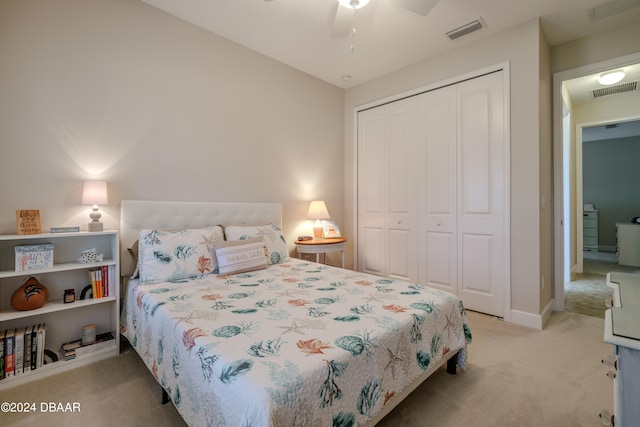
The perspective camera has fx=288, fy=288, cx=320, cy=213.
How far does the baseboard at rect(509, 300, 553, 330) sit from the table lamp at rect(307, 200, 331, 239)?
86.7 inches

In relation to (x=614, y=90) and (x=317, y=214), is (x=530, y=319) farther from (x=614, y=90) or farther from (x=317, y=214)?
(x=614, y=90)

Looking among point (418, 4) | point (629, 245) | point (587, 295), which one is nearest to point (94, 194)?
point (418, 4)

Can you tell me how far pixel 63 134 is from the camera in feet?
7.02

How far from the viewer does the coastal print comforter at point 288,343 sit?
100 centimetres

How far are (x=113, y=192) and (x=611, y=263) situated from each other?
7.93 metres

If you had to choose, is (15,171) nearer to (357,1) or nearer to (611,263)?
(357,1)

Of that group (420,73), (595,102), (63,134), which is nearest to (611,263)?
(595,102)

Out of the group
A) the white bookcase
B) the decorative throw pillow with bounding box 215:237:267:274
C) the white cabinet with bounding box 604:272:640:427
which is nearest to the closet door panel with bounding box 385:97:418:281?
the decorative throw pillow with bounding box 215:237:267:274

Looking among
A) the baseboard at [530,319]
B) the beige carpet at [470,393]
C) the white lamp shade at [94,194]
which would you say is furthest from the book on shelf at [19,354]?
the baseboard at [530,319]

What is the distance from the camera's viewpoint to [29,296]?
1867 mm

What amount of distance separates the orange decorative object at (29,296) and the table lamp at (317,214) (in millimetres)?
2496

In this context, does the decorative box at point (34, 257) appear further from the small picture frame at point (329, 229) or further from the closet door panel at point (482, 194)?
the closet door panel at point (482, 194)

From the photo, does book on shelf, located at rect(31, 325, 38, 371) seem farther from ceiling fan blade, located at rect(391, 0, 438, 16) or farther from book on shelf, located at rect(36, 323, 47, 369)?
ceiling fan blade, located at rect(391, 0, 438, 16)

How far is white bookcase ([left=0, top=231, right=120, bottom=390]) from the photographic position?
1.92 metres
